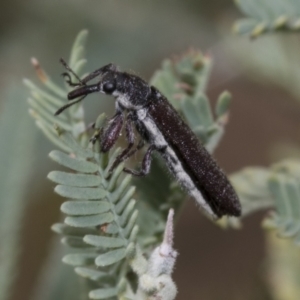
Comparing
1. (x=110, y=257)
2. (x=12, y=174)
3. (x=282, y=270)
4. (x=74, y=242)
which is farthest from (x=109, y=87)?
(x=282, y=270)

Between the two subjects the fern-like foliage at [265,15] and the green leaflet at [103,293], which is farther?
the fern-like foliage at [265,15]

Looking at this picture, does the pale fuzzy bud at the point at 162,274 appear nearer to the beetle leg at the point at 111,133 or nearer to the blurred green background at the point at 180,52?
the beetle leg at the point at 111,133

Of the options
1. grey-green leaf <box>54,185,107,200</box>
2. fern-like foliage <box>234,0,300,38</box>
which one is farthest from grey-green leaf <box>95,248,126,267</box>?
fern-like foliage <box>234,0,300,38</box>

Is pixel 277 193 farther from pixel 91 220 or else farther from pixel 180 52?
pixel 180 52

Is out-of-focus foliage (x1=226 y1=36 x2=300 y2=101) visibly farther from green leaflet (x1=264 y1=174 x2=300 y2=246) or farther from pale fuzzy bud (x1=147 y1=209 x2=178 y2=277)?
pale fuzzy bud (x1=147 y1=209 x2=178 y2=277)

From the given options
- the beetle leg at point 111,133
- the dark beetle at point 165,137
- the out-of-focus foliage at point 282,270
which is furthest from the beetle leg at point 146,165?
the out-of-focus foliage at point 282,270

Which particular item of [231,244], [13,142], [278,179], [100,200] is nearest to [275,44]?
[278,179]

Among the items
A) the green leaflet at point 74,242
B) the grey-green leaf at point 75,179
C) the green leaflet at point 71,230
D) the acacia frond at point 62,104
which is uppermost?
the acacia frond at point 62,104
